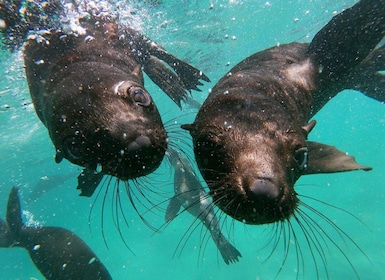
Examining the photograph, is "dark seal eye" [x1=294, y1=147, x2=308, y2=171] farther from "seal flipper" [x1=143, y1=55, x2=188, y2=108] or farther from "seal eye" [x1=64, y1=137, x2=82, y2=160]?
"seal flipper" [x1=143, y1=55, x2=188, y2=108]

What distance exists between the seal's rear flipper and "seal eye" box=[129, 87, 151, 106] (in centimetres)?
265

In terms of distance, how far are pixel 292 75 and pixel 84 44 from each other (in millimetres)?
2565

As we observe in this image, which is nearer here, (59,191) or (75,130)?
(75,130)

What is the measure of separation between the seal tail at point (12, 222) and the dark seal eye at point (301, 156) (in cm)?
806

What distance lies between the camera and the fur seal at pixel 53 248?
6750 mm

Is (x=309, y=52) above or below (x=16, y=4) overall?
above

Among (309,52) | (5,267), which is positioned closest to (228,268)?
(309,52)

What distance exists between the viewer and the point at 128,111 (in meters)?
2.79

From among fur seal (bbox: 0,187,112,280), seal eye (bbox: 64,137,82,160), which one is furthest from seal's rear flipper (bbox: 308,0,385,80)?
fur seal (bbox: 0,187,112,280)

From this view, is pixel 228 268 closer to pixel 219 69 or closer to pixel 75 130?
pixel 219 69

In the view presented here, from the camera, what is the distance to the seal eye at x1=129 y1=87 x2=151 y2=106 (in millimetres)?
2938

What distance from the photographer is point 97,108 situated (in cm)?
279

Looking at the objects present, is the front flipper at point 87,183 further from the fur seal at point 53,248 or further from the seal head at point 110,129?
the fur seal at point 53,248

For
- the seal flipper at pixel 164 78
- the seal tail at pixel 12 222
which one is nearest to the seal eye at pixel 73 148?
the seal flipper at pixel 164 78
